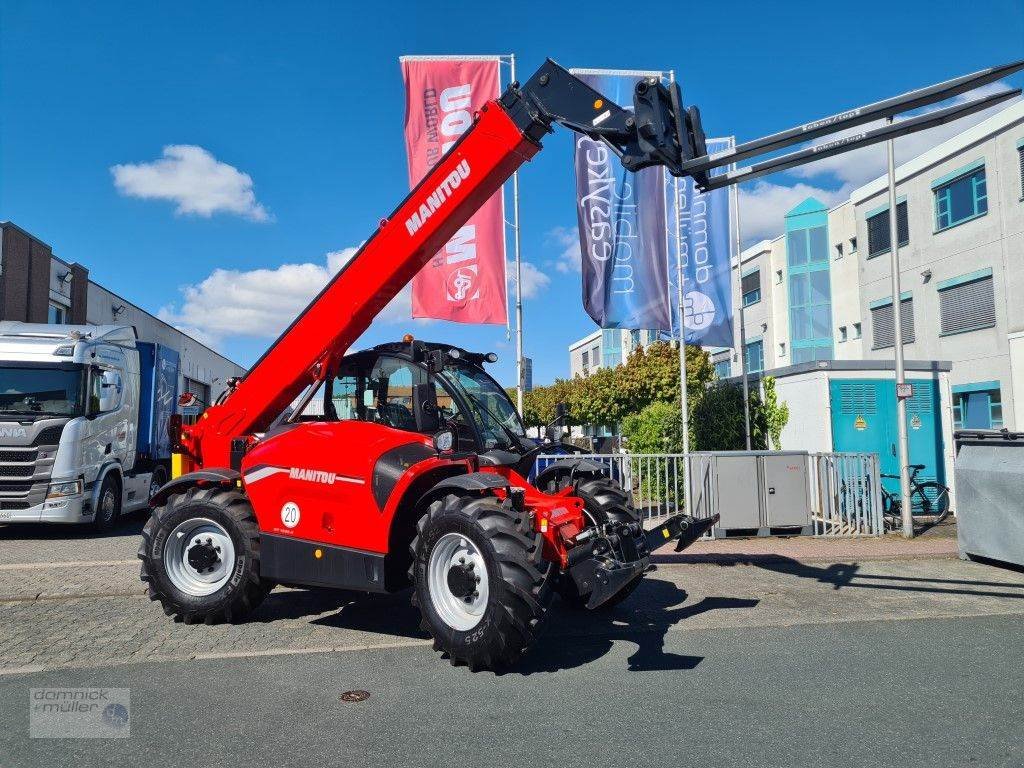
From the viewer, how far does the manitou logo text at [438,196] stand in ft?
19.8

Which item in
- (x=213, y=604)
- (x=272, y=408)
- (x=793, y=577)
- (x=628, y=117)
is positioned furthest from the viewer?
(x=793, y=577)

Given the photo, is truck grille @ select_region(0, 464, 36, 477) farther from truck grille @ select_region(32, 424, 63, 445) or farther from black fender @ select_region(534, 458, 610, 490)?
black fender @ select_region(534, 458, 610, 490)

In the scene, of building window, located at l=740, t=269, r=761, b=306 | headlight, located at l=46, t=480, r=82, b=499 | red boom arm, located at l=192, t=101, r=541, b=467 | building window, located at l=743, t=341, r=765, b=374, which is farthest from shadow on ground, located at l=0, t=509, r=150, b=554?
building window, located at l=740, t=269, r=761, b=306

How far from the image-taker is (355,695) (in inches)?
180

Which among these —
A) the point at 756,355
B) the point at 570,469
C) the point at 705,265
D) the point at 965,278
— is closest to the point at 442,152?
the point at 705,265

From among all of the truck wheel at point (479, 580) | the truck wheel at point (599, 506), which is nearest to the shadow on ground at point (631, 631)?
the truck wheel at point (599, 506)

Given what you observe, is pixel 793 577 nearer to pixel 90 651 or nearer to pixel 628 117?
pixel 628 117

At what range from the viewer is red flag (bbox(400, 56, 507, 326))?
40.1 ft

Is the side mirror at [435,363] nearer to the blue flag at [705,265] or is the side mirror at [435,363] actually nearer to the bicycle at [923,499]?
the blue flag at [705,265]

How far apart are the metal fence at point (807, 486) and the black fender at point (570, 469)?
452 centimetres

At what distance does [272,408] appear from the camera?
7.02 meters

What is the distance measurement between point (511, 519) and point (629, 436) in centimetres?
1300

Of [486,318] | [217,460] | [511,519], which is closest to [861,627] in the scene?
[511,519]

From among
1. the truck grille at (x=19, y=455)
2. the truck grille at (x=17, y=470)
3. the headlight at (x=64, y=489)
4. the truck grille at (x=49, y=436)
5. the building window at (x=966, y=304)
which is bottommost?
the headlight at (x=64, y=489)
